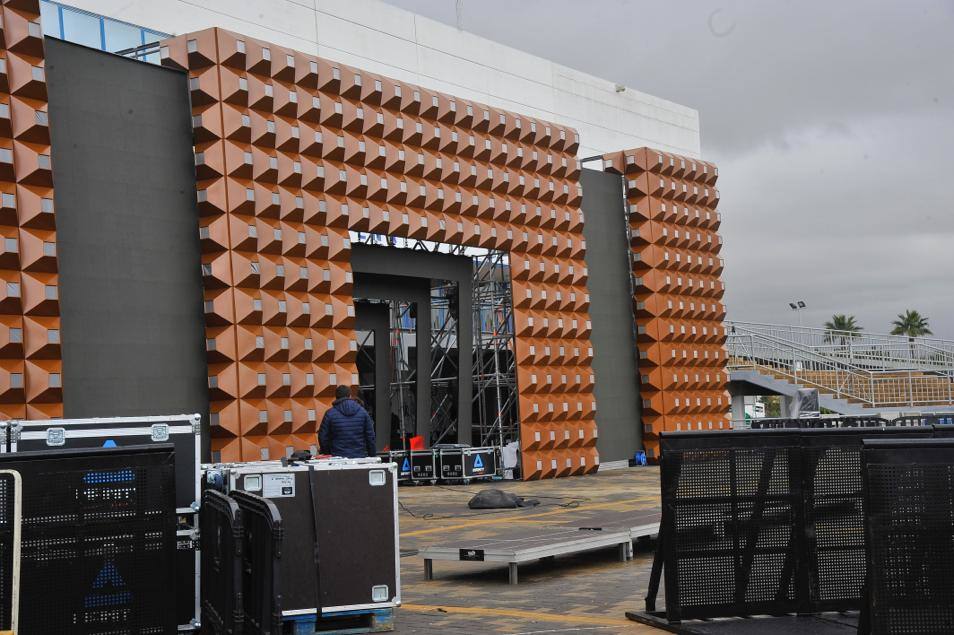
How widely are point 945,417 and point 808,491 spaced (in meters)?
10.3

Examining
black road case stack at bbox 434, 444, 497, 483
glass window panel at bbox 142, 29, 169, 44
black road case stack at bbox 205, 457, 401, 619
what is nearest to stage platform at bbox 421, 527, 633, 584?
black road case stack at bbox 205, 457, 401, 619

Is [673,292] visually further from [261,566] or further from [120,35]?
[261,566]

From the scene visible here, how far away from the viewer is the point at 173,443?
8.13 meters

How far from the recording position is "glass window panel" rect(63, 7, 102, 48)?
79.5 ft

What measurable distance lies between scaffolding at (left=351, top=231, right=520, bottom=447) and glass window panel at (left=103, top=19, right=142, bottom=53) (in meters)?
8.55

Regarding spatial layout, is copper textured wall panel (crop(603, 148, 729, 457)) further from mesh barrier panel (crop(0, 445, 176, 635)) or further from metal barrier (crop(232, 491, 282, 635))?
mesh barrier panel (crop(0, 445, 176, 635))

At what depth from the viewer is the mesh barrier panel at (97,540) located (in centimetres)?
638

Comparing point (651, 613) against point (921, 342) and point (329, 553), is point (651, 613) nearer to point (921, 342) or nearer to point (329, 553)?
point (329, 553)

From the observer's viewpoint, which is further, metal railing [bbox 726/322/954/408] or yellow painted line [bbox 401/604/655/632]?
metal railing [bbox 726/322/954/408]

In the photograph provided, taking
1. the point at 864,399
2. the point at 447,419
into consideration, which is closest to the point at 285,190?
the point at 447,419

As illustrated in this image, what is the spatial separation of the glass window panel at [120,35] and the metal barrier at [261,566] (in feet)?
68.1

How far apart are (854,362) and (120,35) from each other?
2887 cm

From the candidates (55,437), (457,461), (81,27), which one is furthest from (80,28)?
(55,437)

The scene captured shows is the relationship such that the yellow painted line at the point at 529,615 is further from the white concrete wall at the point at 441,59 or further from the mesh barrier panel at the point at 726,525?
the white concrete wall at the point at 441,59
